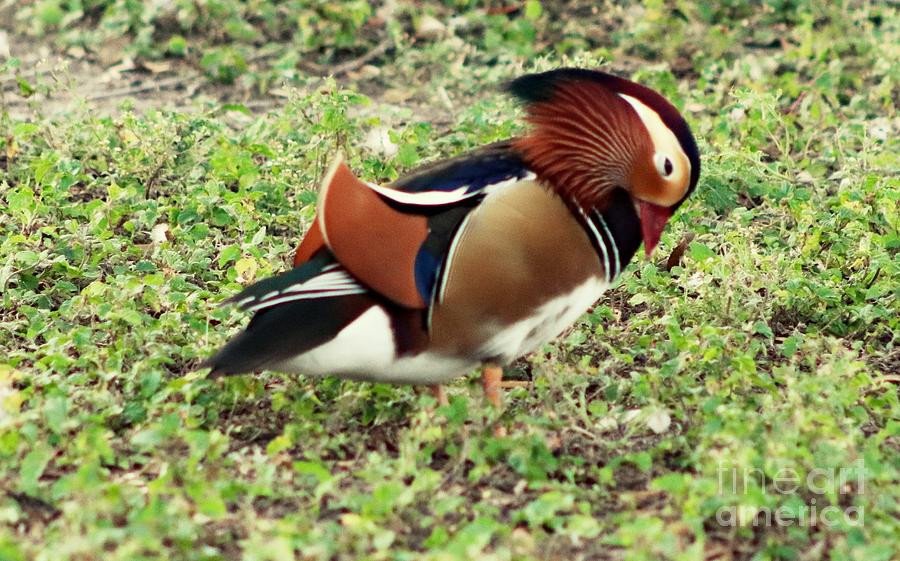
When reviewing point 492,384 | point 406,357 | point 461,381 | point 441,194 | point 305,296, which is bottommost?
point 461,381

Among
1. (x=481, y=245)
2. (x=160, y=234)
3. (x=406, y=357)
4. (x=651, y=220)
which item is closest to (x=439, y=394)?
(x=406, y=357)

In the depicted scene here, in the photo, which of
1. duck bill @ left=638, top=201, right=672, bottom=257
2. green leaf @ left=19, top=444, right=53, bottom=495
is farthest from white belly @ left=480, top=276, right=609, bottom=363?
green leaf @ left=19, top=444, right=53, bottom=495

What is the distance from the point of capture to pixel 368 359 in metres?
3.13

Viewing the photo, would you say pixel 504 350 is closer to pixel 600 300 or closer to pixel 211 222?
pixel 600 300

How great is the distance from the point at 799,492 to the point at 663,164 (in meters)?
0.83

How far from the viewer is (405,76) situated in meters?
6.24

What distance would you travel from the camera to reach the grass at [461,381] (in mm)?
2828

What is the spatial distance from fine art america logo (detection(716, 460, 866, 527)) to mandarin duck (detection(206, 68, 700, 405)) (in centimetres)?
59

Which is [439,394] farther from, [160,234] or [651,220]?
[160,234]

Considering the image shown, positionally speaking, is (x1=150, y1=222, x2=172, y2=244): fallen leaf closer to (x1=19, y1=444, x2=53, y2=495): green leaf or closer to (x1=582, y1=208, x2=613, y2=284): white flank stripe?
(x1=19, y1=444, x2=53, y2=495): green leaf

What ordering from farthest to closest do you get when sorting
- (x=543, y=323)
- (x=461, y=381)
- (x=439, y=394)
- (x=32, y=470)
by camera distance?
(x=461, y=381) < (x=439, y=394) < (x=543, y=323) < (x=32, y=470)

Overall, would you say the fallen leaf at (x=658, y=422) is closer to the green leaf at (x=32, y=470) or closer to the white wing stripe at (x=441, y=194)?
the white wing stripe at (x=441, y=194)

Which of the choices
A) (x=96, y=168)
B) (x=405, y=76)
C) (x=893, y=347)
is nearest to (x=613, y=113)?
(x=893, y=347)

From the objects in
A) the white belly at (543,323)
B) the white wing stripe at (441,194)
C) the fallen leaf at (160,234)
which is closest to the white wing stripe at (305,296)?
the white wing stripe at (441,194)
